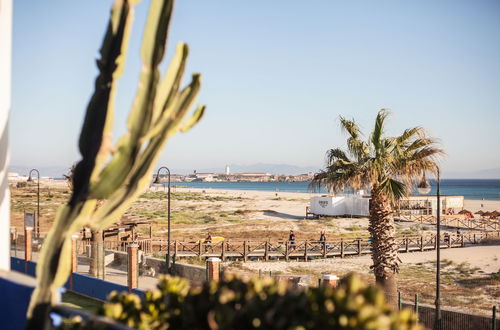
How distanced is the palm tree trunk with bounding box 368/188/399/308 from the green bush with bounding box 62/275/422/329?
952 centimetres

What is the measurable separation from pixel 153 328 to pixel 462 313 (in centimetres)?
1051

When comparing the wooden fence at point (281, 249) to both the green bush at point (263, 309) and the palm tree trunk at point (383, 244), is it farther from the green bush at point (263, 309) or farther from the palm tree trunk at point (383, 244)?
the green bush at point (263, 309)

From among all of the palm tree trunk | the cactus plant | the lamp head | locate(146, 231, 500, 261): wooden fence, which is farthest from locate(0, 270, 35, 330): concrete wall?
locate(146, 231, 500, 261): wooden fence

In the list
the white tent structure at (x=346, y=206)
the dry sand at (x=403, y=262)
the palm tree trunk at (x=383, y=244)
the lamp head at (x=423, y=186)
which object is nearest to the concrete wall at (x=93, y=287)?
the palm tree trunk at (x=383, y=244)

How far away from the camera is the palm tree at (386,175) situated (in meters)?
12.1

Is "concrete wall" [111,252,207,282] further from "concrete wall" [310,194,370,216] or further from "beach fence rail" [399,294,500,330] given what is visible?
"concrete wall" [310,194,370,216]

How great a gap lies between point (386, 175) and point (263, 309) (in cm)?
995

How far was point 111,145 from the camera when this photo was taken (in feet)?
13.1

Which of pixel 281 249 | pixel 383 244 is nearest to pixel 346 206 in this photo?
pixel 281 249

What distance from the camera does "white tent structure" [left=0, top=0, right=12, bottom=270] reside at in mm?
6059

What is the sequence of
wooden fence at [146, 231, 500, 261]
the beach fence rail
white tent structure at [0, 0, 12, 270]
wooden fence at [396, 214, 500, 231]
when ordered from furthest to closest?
wooden fence at [396, 214, 500, 231] → wooden fence at [146, 231, 500, 261] → the beach fence rail → white tent structure at [0, 0, 12, 270]

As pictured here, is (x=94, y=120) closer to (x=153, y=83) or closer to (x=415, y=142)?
(x=153, y=83)

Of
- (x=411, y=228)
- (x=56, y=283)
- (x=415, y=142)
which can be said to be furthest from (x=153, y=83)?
(x=411, y=228)

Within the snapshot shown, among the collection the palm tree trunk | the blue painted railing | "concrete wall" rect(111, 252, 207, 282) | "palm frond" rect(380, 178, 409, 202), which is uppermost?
"palm frond" rect(380, 178, 409, 202)
